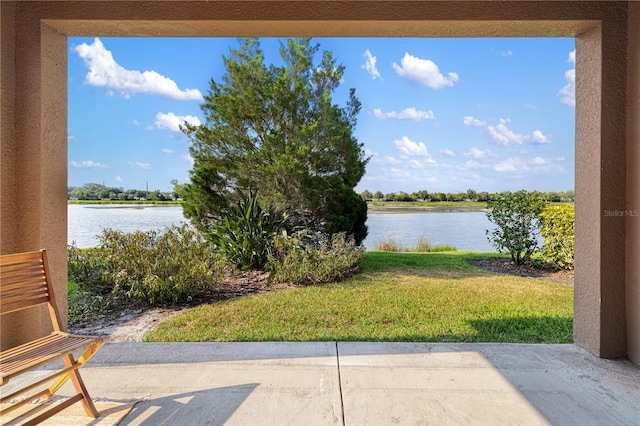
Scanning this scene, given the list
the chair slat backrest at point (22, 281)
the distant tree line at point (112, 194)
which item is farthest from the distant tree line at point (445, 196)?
the chair slat backrest at point (22, 281)

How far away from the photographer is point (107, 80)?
800cm

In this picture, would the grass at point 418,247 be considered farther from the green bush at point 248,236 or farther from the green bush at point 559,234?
the green bush at point 248,236

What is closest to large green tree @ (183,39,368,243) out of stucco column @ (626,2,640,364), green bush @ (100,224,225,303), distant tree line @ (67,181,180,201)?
distant tree line @ (67,181,180,201)

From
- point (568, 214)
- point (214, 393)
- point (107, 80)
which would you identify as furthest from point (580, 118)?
point (107, 80)

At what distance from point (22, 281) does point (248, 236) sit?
4305 millimetres

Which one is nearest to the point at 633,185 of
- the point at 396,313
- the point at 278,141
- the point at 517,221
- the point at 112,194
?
the point at 396,313

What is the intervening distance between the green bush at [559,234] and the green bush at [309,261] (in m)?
3.57

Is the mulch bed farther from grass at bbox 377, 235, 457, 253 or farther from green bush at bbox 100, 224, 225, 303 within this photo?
green bush at bbox 100, 224, 225, 303

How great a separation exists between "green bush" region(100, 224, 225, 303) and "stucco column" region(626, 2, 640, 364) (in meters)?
4.50

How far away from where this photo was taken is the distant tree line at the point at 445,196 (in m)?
7.34

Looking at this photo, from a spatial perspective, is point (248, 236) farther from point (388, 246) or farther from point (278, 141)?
point (388, 246)

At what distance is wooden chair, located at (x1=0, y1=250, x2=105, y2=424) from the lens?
5.86 feet

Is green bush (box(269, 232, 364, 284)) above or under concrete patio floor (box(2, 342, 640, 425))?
above

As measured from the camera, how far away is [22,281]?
2104 millimetres
